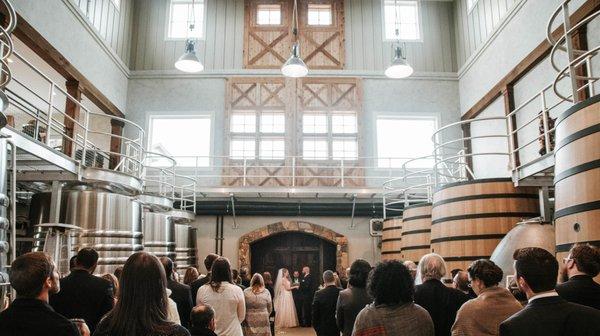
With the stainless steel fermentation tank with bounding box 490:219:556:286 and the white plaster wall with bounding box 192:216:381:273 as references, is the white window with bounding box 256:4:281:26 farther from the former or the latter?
the stainless steel fermentation tank with bounding box 490:219:556:286

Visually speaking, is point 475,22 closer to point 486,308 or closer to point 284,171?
point 284,171

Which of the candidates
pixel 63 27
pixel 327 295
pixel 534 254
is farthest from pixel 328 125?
pixel 534 254

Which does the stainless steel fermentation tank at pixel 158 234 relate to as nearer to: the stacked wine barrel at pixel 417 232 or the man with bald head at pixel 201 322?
the stacked wine barrel at pixel 417 232

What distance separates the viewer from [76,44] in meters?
12.1

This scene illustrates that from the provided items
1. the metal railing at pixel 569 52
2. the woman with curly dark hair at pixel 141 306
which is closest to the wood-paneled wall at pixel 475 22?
the metal railing at pixel 569 52

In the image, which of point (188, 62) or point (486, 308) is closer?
point (486, 308)

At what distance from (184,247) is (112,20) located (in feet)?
24.3

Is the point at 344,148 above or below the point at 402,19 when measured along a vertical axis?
below

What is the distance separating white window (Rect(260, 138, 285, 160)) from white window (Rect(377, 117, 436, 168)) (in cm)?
292

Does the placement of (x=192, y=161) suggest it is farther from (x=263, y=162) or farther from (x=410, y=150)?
(x=410, y=150)

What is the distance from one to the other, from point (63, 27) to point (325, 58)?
7416 mm

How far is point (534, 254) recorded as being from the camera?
2.17 meters

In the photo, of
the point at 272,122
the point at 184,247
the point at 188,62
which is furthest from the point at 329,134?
the point at 184,247

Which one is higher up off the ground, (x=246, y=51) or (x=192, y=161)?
(x=246, y=51)
